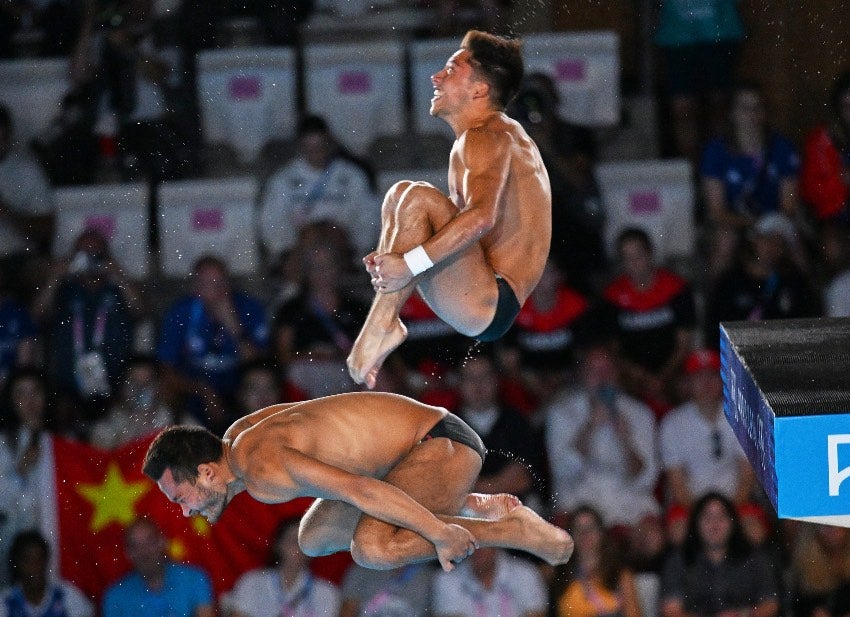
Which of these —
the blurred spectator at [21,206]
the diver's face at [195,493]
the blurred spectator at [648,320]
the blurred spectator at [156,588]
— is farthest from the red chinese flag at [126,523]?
the diver's face at [195,493]

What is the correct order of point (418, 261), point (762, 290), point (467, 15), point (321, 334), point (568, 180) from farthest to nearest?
1. point (467, 15)
2. point (762, 290)
3. point (568, 180)
4. point (321, 334)
5. point (418, 261)

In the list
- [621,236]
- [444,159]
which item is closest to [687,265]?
[621,236]

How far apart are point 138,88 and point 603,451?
2609 millimetres

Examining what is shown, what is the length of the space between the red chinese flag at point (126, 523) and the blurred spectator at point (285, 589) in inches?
2.0

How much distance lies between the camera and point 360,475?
4230 millimetres

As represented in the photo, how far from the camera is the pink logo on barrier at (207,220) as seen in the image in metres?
6.88

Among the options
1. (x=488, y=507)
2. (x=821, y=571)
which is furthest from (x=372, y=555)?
(x=821, y=571)

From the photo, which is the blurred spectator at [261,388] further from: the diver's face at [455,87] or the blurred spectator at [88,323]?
the diver's face at [455,87]

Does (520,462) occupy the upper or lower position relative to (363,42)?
lower

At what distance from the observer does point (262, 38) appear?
7125 mm

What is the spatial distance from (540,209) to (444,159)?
262 centimetres

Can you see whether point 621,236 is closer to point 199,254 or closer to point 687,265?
point 687,265

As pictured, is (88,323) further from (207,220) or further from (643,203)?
(643,203)

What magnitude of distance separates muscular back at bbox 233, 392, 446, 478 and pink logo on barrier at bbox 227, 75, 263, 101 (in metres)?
2.95
